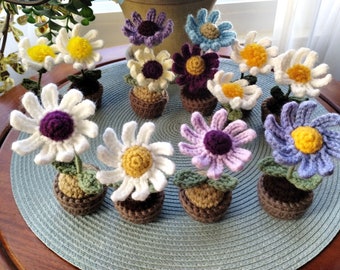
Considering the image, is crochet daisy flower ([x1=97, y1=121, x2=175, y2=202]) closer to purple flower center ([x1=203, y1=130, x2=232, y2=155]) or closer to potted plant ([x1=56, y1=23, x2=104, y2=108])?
purple flower center ([x1=203, y1=130, x2=232, y2=155])

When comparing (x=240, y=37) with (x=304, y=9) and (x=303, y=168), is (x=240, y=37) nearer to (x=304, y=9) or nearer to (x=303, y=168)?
(x=304, y=9)

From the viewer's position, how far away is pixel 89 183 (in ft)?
1.73

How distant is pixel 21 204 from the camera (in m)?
0.58

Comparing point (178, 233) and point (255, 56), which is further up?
point (255, 56)

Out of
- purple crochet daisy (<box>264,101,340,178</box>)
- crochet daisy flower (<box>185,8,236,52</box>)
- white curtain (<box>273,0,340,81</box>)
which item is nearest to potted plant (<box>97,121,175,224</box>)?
purple crochet daisy (<box>264,101,340,178</box>)

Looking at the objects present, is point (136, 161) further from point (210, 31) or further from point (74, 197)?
point (210, 31)

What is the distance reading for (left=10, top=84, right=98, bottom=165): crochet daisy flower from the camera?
1.54 feet

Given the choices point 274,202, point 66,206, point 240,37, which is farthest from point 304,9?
point 66,206

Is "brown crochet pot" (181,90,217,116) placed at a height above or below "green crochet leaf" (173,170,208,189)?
below

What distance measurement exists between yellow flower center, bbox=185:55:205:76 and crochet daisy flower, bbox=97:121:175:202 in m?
0.20

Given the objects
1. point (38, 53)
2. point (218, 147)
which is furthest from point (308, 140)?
point (38, 53)

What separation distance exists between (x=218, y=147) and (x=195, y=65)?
212 millimetres

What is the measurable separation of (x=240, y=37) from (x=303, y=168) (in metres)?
0.82

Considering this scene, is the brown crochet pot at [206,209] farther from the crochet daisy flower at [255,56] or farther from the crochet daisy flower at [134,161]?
the crochet daisy flower at [255,56]
